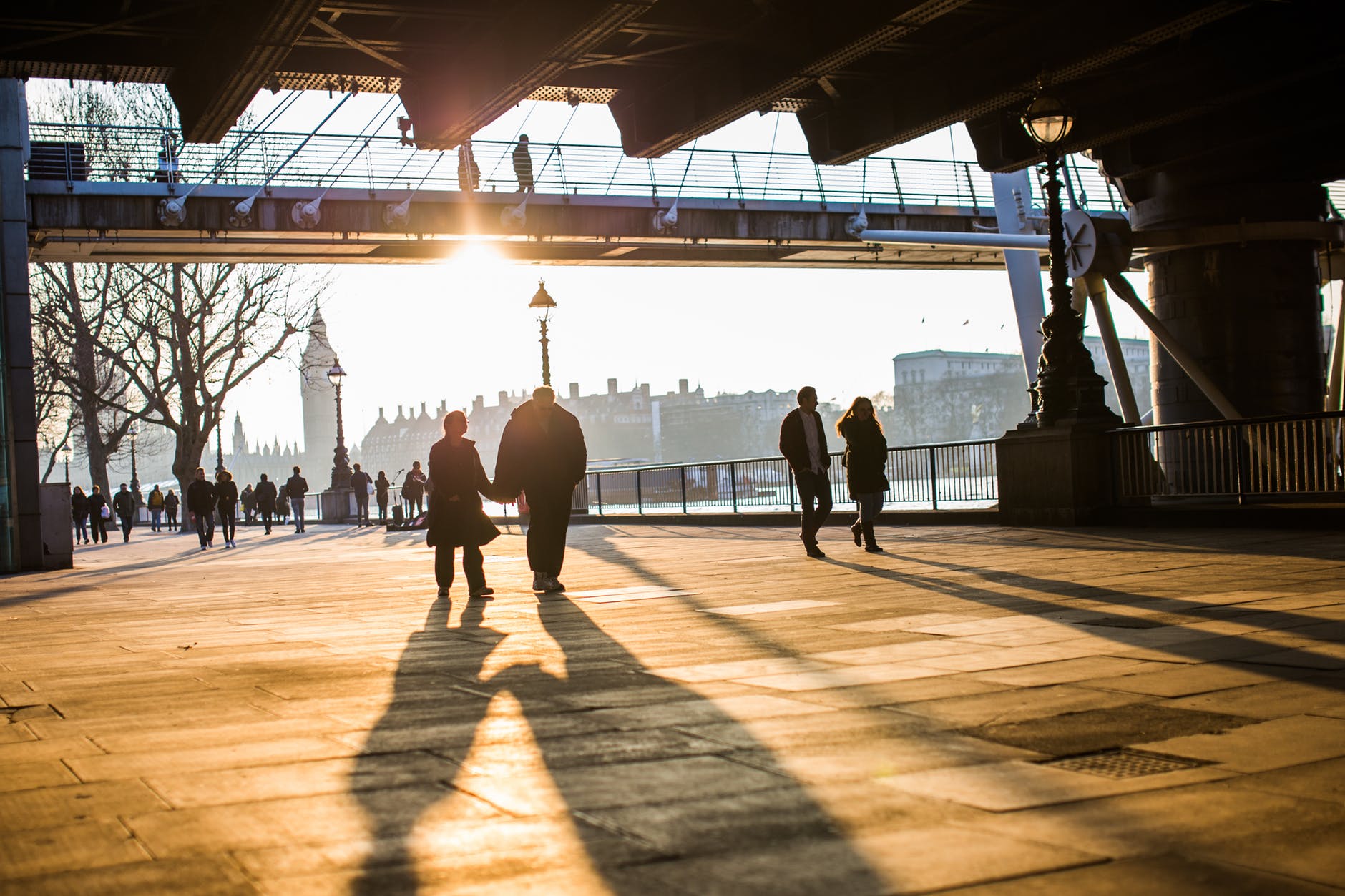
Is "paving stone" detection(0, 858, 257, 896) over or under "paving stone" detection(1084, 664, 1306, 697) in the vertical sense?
over

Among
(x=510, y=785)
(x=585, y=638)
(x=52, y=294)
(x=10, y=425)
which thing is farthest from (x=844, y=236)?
(x=510, y=785)

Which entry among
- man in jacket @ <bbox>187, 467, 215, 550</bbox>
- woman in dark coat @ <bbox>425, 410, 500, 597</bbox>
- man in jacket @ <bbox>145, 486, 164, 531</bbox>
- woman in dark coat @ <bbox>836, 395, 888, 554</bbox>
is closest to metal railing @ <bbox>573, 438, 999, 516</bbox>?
woman in dark coat @ <bbox>836, 395, 888, 554</bbox>

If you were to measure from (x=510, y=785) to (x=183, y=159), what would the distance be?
28.5m

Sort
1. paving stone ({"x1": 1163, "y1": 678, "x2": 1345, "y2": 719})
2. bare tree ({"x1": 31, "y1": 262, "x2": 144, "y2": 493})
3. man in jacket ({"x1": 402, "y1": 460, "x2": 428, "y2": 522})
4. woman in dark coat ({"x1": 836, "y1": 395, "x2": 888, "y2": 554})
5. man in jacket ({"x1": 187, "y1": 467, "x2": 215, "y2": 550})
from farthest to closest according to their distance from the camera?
1. bare tree ({"x1": 31, "y1": 262, "x2": 144, "y2": 493})
2. man in jacket ({"x1": 402, "y1": 460, "x2": 428, "y2": 522})
3. man in jacket ({"x1": 187, "y1": 467, "x2": 215, "y2": 550})
4. woman in dark coat ({"x1": 836, "y1": 395, "x2": 888, "y2": 554})
5. paving stone ({"x1": 1163, "y1": 678, "x2": 1345, "y2": 719})

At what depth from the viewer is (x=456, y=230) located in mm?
32438

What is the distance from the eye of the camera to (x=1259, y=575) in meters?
8.76

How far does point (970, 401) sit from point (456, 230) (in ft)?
299

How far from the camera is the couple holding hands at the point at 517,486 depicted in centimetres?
1016

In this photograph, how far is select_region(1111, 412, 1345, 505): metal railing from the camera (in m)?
14.0

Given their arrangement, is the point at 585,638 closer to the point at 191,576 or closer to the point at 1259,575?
the point at 1259,575

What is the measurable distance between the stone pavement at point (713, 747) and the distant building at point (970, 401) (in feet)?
324

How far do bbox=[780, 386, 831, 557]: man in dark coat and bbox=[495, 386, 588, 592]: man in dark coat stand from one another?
3.12m

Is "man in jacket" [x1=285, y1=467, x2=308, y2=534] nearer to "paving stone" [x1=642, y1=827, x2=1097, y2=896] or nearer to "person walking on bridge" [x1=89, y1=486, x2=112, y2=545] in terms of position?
"person walking on bridge" [x1=89, y1=486, x2=112, y2=545]

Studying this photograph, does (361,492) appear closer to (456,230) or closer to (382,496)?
(382,496)
